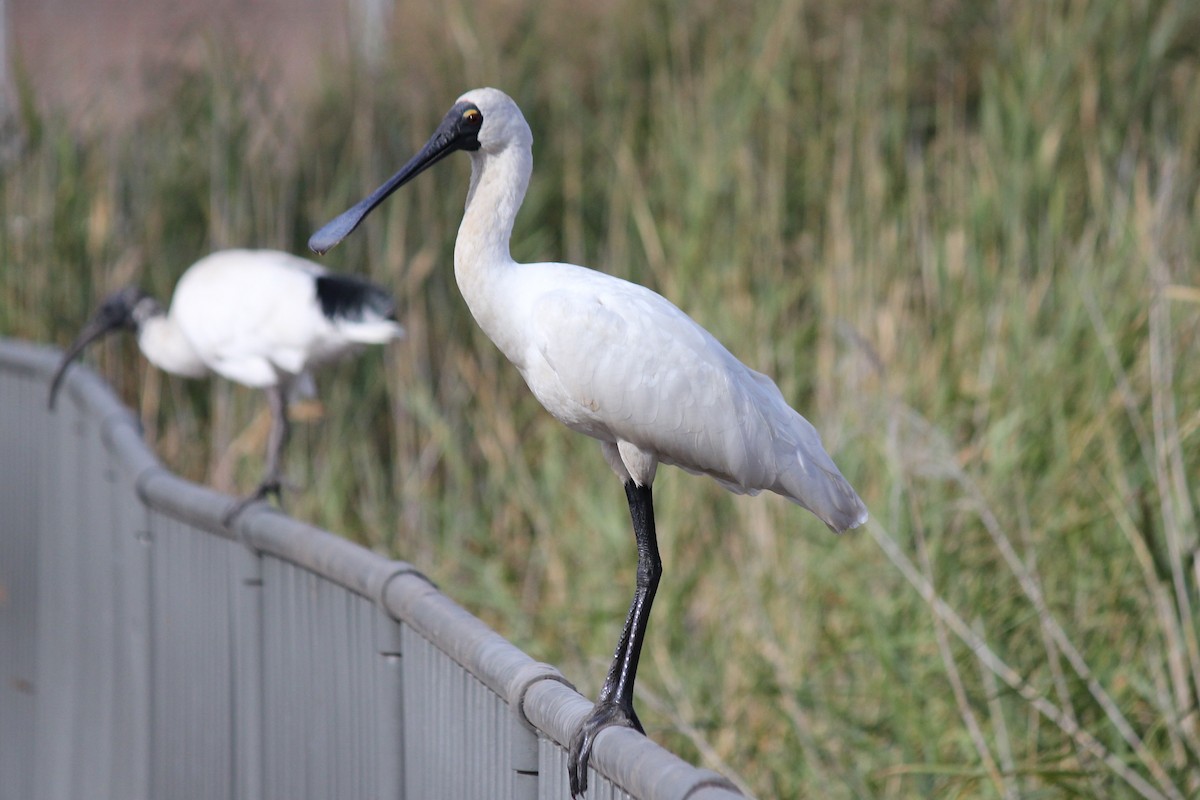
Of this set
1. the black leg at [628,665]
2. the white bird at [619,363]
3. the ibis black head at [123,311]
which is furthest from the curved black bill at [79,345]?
the black leg at [628,665]

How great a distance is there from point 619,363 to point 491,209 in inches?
12.9

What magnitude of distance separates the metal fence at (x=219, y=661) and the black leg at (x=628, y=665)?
0.03m

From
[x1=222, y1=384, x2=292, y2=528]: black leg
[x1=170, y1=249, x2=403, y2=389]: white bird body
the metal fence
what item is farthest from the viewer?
[x1=170, y1=249, x2=403, y2=389]: white bird body

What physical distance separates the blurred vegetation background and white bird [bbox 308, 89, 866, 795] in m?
0.72

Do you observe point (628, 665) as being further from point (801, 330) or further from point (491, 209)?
point (801, 330)

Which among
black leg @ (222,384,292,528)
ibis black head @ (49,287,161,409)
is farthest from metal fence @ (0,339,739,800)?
ibis black head @ (49,287,161,409)

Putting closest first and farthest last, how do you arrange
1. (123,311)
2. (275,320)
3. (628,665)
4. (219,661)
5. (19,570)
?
(628,665)
(219,661)
(19,570)
(275,320)
(123,311)

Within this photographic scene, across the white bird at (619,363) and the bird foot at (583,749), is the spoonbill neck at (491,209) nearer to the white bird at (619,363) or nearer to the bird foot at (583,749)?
the white bird at (619,363)

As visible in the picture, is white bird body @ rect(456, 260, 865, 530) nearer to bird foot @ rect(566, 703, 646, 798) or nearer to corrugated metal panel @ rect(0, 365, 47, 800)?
bird foot @ rect(566, 703, 646, 798)

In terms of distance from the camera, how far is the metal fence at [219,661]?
1.86 m

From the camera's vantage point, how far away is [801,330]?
5.27 metres

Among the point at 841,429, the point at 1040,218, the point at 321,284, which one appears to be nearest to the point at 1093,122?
the point at 1040,218

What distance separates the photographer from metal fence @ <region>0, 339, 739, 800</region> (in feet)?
6.11

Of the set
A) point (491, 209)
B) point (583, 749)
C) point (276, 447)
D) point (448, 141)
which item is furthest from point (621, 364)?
point (276, 447)
